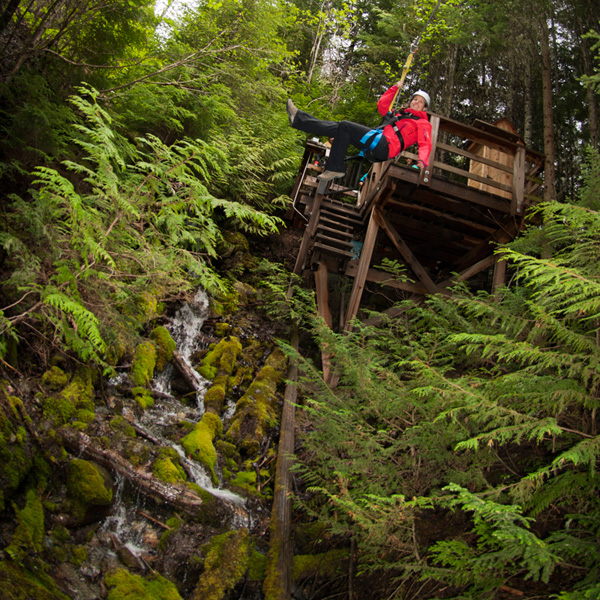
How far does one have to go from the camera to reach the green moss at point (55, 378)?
16.8 feet

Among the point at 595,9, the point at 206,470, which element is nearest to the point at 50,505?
the point at 206,470

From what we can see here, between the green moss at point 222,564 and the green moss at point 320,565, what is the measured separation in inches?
22.7

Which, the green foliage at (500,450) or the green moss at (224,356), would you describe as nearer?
the green foliage at (500,450)

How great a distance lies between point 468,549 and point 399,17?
2210cm

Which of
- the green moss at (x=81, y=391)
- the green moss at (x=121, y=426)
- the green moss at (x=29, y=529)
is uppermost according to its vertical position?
the green moss at (x=81, y=391)

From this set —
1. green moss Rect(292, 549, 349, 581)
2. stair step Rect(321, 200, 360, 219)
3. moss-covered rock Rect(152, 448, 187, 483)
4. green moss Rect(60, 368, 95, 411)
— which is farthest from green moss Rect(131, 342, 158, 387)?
stair step Rect(321, 200, 360, 219)

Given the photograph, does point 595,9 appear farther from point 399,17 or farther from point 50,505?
point 50,505

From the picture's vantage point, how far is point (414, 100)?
23.7ft

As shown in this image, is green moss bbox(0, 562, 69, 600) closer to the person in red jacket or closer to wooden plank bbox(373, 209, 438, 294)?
the person in red jacket

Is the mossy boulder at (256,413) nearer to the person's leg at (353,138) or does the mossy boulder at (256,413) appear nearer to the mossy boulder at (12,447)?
the mossy boulder at (12,447)

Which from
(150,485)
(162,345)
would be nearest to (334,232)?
(162,345)

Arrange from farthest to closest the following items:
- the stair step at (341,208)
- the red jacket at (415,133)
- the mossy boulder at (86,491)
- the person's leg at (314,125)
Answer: the stair step at (341,208) < the red jacket at (415,133) < the person's leg at (314,125) < the mossy boulder at (86,491)

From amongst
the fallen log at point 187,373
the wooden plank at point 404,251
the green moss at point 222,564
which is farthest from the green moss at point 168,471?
the wooden plank at point 404,251

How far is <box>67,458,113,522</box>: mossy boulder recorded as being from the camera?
4.23 metres
